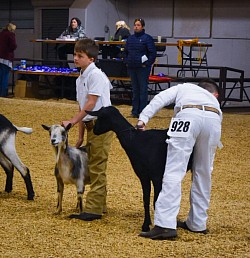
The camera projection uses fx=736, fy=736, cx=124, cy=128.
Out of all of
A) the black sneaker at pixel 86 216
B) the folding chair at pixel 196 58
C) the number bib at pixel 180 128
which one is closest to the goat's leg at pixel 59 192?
the black sneaker at pixel 86 216

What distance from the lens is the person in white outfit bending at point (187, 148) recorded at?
5.64 metres

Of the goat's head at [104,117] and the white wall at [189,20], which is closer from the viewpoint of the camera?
the goat's head at [104,117]

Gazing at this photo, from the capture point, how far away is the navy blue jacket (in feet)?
45.9

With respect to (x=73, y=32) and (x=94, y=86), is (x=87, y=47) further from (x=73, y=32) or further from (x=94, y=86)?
(x=73, y=32)

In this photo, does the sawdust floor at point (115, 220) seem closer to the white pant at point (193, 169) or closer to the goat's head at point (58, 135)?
the white pant at point (193, 169)

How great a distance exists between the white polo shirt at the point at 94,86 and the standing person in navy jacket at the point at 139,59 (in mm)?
7569

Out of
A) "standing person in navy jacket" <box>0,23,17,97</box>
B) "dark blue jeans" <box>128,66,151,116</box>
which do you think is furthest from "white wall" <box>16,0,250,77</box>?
"dark blue jeans" <box>128,66,151,116</box>

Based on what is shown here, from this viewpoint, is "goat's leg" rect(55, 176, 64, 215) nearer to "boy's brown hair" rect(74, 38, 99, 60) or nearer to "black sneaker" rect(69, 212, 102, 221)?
"black sneaker" rect(69, 212, 102, 221)

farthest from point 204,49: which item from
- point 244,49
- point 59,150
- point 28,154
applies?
point 59,150

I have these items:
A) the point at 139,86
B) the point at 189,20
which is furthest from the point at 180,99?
the point at 189,20

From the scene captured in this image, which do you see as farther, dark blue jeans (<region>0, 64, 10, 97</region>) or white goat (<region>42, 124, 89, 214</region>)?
dark blue jeans (<region>0, 64, 10, 97</region>)

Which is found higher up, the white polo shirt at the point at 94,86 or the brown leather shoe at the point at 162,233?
the white polo shirt at the point at 94,86

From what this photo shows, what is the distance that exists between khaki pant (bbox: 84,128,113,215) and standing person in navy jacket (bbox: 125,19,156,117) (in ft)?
25.2

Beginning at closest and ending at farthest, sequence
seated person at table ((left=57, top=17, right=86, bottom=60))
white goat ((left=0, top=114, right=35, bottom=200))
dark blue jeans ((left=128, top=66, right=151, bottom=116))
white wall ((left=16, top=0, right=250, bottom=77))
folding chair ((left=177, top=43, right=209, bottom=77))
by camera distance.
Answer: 1. white goat ((left=0, top=114, right=35, bottom=200))
2. dark blue jeans ((left=128, top=66, right=151, bottom=116))
3. seated person at table ((left=57, top=17, right=86, bottom=60))
4. folding chair ((left=177, top=43, right=209, bottom=77))
5. white wall ((left=16, top=0, right=250, bottom=77))
